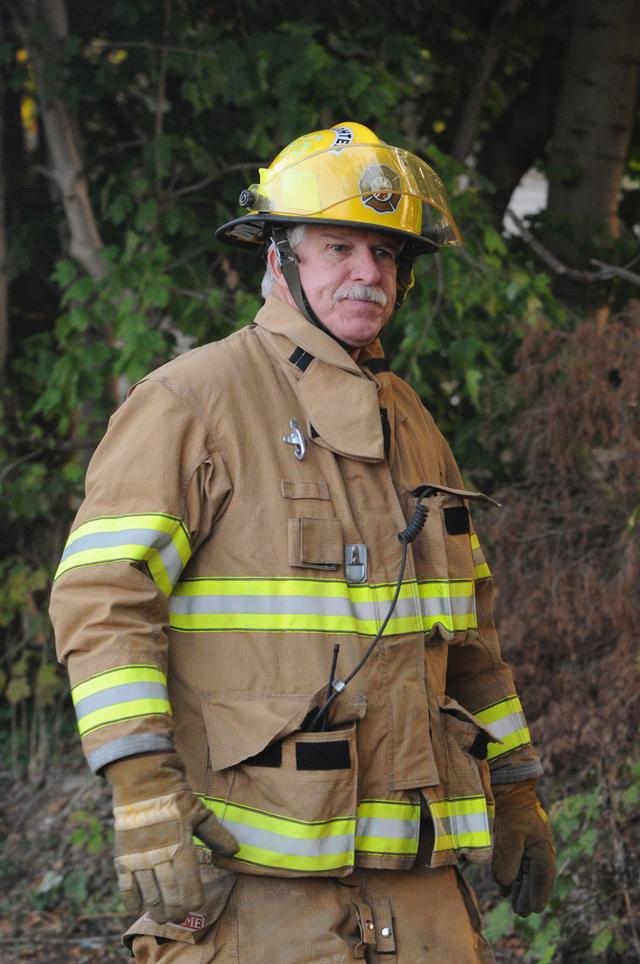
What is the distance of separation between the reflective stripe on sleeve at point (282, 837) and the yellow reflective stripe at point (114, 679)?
0.31 m

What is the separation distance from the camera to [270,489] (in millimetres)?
2518

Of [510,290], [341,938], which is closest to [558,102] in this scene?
[510,290]

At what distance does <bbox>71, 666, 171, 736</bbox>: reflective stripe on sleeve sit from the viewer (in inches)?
88.0

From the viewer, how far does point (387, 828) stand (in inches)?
98.0

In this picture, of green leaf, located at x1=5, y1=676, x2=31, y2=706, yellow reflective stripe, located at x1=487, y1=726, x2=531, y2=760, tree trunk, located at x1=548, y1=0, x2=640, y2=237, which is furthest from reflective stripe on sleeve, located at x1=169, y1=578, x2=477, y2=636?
tree trunk, located at x1=548, y1=0, x2=640, y2=237

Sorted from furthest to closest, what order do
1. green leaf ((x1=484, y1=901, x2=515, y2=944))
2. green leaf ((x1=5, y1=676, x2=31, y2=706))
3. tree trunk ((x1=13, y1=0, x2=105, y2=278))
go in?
green leaf ((x1=5, y1=676, x2=31, y2=706)) → tree trunk ((x1=13, y1=0, x2=105, y2=278)) → green leaf ((x1=484, y1=901, x2=515, y2=944))

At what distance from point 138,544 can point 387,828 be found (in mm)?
769

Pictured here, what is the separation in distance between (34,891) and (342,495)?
358cm

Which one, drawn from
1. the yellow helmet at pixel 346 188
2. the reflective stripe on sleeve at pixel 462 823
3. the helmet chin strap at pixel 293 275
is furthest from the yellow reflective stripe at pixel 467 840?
the yellow helmet at pixel 346 188

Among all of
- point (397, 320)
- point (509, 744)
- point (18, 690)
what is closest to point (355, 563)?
point (509, 744)

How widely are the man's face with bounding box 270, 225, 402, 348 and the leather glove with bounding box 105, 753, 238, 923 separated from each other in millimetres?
1082

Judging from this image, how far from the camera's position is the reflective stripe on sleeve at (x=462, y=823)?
2.56m

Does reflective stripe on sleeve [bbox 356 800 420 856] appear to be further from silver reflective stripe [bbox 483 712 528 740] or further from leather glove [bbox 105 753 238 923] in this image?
silver reflective stripe [bbox 483 712 528 740]

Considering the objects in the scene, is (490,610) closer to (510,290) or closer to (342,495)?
(342,495)
